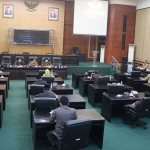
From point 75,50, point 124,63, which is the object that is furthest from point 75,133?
point 75,50

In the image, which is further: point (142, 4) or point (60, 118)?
point (142, 4)

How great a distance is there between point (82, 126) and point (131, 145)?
→ 6.19 feet

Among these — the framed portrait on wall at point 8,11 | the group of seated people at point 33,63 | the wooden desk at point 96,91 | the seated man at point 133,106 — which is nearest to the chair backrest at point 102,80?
the wooden desk at point 96,91

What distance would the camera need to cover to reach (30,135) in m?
4.99

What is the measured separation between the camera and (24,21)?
15.6 m

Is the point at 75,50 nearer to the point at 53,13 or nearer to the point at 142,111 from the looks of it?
the point at 53,13

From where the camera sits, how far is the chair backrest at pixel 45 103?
456cm

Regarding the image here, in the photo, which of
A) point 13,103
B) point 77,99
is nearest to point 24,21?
point 13,103

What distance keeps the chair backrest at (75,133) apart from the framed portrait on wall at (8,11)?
13.7 m

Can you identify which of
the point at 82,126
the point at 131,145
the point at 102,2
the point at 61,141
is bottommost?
the point at 131,145

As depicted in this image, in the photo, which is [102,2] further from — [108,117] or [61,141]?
[61,141]

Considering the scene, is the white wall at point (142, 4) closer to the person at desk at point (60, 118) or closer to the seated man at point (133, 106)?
the seated man at point (133, 106)

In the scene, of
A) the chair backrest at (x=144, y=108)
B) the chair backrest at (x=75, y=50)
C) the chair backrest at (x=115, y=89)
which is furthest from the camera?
the chair backrest at (x=75, y=50)

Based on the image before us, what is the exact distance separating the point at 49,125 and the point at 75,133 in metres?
0.84
